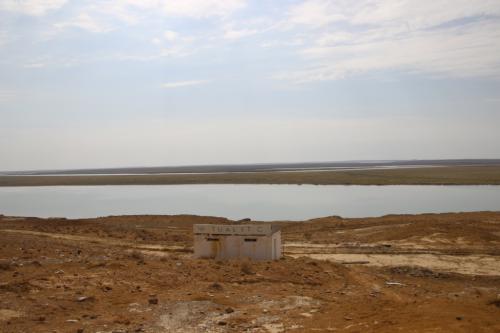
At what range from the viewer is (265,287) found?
1409cm

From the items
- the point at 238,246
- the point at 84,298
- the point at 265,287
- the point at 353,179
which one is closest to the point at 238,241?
the point at 238,246

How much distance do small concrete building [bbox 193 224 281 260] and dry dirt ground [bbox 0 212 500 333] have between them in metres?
0.75

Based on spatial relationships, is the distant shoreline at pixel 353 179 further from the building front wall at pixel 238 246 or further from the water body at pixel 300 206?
the building front wall at pixel 238 246

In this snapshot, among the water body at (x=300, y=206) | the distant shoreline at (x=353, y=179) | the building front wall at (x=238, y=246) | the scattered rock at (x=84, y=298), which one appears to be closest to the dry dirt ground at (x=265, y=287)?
the scattered rock at (x=84, y=298)

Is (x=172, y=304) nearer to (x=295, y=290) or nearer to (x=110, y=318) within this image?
(x=110, y=318)

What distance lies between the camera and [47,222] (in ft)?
99.9

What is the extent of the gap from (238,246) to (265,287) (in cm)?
412

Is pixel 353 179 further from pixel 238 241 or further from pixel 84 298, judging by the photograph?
pixel 84 298

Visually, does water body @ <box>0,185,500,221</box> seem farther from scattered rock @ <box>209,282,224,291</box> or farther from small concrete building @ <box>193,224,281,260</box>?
scattered rock @ <box>209,282,224,291</box>

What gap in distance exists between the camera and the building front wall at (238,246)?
1784 centimetres

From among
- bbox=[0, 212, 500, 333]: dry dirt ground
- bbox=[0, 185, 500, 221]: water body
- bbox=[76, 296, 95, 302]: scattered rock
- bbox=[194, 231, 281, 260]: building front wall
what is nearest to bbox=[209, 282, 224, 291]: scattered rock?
bbox=[0, 212, 500, 333]: dry dirt ground

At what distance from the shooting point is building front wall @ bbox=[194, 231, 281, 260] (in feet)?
58.5

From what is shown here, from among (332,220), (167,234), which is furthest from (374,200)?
(167,234)

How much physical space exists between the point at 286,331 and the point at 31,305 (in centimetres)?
564
